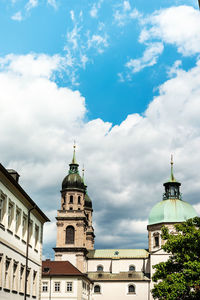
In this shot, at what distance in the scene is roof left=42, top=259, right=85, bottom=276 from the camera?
70250mm

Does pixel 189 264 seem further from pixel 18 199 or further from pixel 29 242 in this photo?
pixel 18 199

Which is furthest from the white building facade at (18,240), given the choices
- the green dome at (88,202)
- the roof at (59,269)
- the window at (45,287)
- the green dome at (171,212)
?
the green dome at (88,202)

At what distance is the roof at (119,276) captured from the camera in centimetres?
9241

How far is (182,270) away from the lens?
39062mm

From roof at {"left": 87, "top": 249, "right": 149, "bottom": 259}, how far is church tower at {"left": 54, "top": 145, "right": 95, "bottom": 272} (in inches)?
394

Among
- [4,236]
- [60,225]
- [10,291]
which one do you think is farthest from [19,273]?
[60,225]

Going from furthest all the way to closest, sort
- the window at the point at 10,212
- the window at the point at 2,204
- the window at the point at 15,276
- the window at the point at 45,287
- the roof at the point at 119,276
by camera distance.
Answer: the roof at the point at 119,276 → the window at the point at 45,287 → the window at the point at 15,276 → the window at the point at 10,212 → the window at the point at 2,204

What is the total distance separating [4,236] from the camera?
2602 cm

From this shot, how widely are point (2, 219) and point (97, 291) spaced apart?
2796 inches

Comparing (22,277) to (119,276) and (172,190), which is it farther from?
(172,190)

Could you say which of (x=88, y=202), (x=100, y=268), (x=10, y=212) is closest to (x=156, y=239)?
(x=100, y=268)

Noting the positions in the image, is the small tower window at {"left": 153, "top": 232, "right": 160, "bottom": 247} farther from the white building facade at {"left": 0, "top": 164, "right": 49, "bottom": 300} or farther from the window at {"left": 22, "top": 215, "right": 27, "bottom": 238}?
the window at {"left": 22, "top": 215, "right": 27, "bottom": 238}

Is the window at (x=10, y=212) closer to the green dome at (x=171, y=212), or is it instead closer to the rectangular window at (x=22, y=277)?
the rectangular window at (x=22, y=277)

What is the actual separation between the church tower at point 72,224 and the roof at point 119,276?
4.52m
